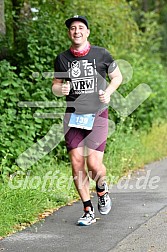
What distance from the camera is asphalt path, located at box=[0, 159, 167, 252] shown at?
249 inches

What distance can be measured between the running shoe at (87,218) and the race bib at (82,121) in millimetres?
856

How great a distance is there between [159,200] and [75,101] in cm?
194

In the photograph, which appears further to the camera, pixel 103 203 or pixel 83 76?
pixel 103 203

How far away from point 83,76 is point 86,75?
3 cm

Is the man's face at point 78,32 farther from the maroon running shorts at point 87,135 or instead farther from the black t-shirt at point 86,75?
the maroon running shorts at point 87,135

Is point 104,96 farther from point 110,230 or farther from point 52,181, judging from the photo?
point 52,181

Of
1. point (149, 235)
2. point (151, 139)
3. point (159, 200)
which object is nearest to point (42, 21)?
point (151, 139)

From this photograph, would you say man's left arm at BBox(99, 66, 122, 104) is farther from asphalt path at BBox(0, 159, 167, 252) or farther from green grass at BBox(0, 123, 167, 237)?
green grass at BBox(0, 123, 167, 237)

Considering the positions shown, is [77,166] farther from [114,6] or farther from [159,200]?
[114,6]

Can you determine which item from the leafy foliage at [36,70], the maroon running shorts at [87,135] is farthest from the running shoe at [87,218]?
the leafy foliage at [36,70]

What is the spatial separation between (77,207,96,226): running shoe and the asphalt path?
0.18 ft

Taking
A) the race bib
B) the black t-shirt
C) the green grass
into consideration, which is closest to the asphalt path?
the green grass

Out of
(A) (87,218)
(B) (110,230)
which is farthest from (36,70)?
(B) (110,230)

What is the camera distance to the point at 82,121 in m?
7.26
